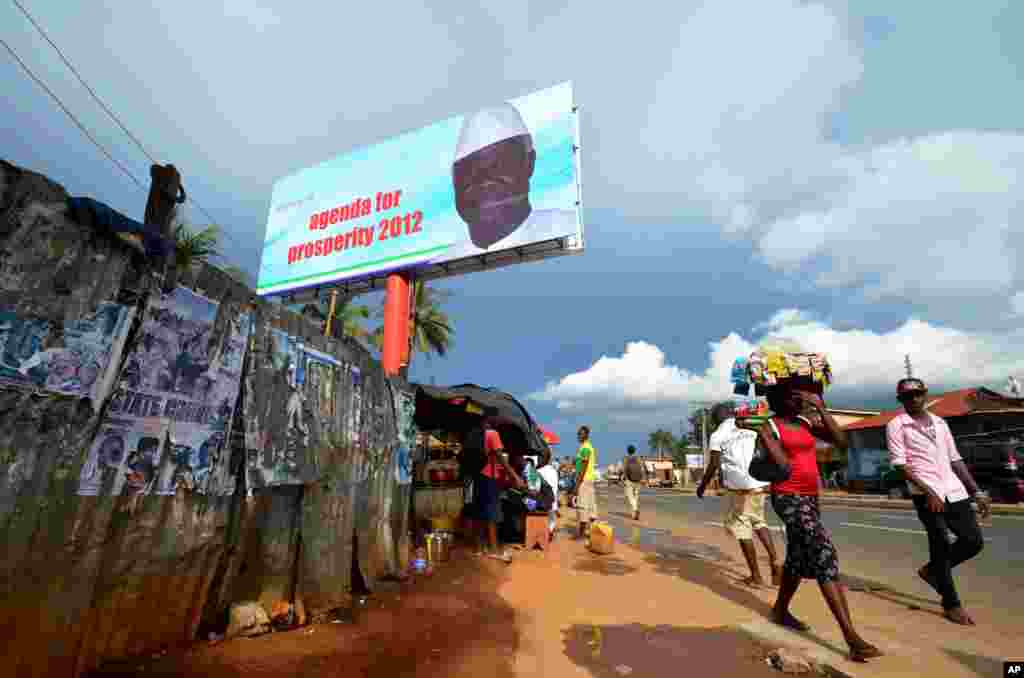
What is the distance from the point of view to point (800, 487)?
11.7ft

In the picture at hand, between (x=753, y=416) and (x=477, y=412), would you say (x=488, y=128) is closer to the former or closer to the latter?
(x=477, y=412)

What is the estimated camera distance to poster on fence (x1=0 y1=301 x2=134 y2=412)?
7.12ft

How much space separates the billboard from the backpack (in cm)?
506

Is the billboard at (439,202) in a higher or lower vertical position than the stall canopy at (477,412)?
higher

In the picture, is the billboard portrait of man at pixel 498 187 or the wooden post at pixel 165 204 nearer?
the wooden post at pixel 165 204

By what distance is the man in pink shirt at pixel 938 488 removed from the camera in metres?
3.97

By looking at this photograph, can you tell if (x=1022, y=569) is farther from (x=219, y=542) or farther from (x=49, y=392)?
(x=49, y=392)

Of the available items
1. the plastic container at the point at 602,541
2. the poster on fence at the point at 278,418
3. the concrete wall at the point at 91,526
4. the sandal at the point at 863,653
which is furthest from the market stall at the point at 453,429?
the sandal at the point at 863,653

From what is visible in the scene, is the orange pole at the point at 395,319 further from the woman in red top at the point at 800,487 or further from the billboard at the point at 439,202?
the woman in red top at the point at 800,487

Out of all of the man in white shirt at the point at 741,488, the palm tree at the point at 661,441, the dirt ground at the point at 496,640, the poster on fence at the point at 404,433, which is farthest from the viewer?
the palm tree at the point at 661,441

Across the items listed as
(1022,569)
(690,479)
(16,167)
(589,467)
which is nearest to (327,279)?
(589,467)

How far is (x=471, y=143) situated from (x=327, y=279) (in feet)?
18.3

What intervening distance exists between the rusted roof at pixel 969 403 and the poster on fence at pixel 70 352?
28.4 m

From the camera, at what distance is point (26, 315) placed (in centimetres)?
223
